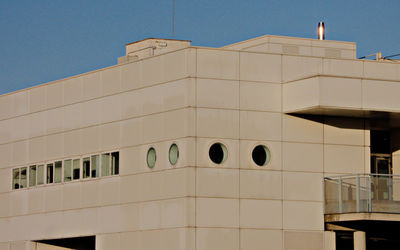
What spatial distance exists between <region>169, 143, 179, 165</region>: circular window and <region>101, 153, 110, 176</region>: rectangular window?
15.4 feet

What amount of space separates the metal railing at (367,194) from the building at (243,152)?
51 millimetres

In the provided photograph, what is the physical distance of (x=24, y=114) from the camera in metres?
55.0

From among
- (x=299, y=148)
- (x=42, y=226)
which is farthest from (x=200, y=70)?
(x=42, y=226)

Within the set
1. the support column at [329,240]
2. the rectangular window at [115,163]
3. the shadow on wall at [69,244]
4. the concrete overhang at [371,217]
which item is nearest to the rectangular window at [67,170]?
the rectangular window at [115,163]

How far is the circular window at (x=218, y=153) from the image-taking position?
149ft

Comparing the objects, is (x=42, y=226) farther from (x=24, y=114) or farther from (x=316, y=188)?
(x=316, y=188)

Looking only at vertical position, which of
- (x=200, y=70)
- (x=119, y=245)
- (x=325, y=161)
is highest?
(x=200, y=70)

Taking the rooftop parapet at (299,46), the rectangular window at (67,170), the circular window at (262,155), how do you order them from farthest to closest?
the rectangular window at (67,170) → the rooftop parapet at (299,46) → the circular window at (262,155)

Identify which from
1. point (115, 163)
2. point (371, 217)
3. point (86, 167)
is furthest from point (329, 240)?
point (86, 167)

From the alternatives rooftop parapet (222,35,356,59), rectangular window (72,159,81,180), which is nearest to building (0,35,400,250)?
rooftop parapet (222,35,356,59)

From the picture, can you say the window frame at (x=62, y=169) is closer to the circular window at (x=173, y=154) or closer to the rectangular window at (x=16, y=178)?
the rectangular window at (x=16, y=178)

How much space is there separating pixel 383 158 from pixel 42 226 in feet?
56.1

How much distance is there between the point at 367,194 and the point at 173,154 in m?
8.44

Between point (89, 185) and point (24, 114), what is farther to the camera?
point (24, 114)
